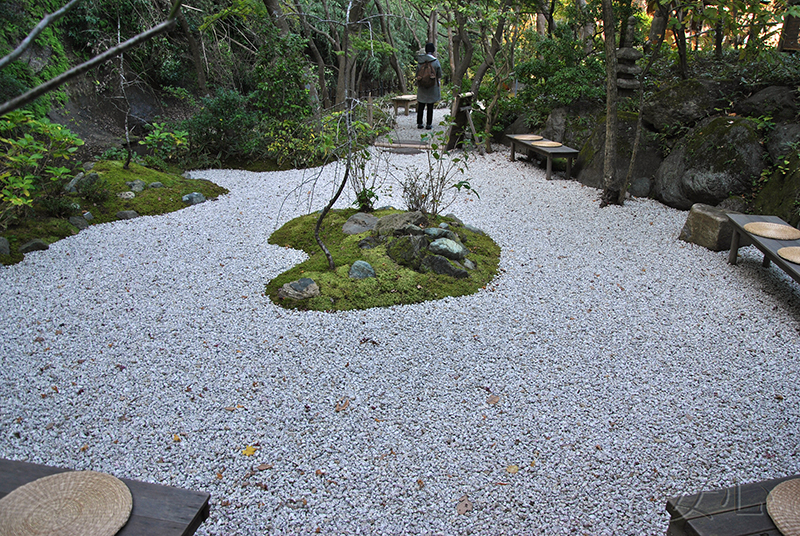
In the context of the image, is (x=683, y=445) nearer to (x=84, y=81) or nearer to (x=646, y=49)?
(x=646, y=49)

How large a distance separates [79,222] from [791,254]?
6.47m

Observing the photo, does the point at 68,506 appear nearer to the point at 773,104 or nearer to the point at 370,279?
the point at 370,279

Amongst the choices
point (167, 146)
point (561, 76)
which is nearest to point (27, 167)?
point (167, 146)

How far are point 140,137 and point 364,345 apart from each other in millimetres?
6946

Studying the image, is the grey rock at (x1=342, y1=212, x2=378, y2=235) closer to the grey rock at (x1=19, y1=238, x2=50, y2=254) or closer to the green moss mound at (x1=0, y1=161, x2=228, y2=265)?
the green moss mound at (x1=0, y1=161, x2=228, y2=265)

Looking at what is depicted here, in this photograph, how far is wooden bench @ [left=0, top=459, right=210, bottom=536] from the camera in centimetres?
139

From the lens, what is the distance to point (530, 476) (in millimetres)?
2070

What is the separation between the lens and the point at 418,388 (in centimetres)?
265

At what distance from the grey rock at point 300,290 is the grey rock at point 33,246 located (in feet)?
8.54

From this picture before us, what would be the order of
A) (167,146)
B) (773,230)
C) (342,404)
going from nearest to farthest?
(342,404), (773,230), (167,146)

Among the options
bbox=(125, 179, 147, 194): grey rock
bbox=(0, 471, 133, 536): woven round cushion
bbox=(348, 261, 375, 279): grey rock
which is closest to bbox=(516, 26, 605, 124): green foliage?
bbox=(348, 261, 375, 279): grey rock

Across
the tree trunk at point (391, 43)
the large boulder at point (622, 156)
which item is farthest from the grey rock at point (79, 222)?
the tree trunk at point (391, 43)

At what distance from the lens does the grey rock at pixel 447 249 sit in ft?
13.3

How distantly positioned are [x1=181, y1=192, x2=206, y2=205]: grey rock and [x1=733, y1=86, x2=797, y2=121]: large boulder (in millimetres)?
6602
